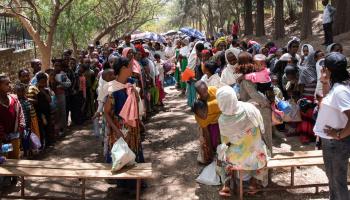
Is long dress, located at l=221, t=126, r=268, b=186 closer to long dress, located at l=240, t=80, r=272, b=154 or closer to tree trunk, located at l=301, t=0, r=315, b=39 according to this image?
long dress, located at l=240, t=80, r=272, b=154

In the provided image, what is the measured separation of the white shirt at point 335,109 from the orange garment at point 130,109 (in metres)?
2.32

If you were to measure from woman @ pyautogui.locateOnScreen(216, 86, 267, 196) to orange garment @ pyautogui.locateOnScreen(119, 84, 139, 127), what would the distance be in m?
1.09

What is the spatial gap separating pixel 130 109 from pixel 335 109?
251cm

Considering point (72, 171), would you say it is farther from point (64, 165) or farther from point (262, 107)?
point (262, 107)

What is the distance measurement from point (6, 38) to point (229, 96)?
39.2 feet

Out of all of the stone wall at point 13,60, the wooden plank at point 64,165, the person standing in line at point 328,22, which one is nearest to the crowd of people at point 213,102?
the wooden plank at point 64,165

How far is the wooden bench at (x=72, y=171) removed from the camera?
216 inches

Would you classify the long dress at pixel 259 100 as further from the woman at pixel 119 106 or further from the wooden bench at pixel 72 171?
the wooden bench at pixel 72 171

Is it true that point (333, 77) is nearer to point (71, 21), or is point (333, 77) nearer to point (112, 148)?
point (112, 148)

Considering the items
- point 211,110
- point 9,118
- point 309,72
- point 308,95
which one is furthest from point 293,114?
point 9,118

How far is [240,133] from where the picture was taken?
5496 millimetres

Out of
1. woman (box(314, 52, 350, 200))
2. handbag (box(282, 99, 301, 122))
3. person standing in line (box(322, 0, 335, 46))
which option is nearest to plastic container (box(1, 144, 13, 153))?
woman (box(314, 52, 350, 200))

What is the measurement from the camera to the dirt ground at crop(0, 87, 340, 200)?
620 centimetres

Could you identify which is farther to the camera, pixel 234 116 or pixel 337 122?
pixel 234 116
